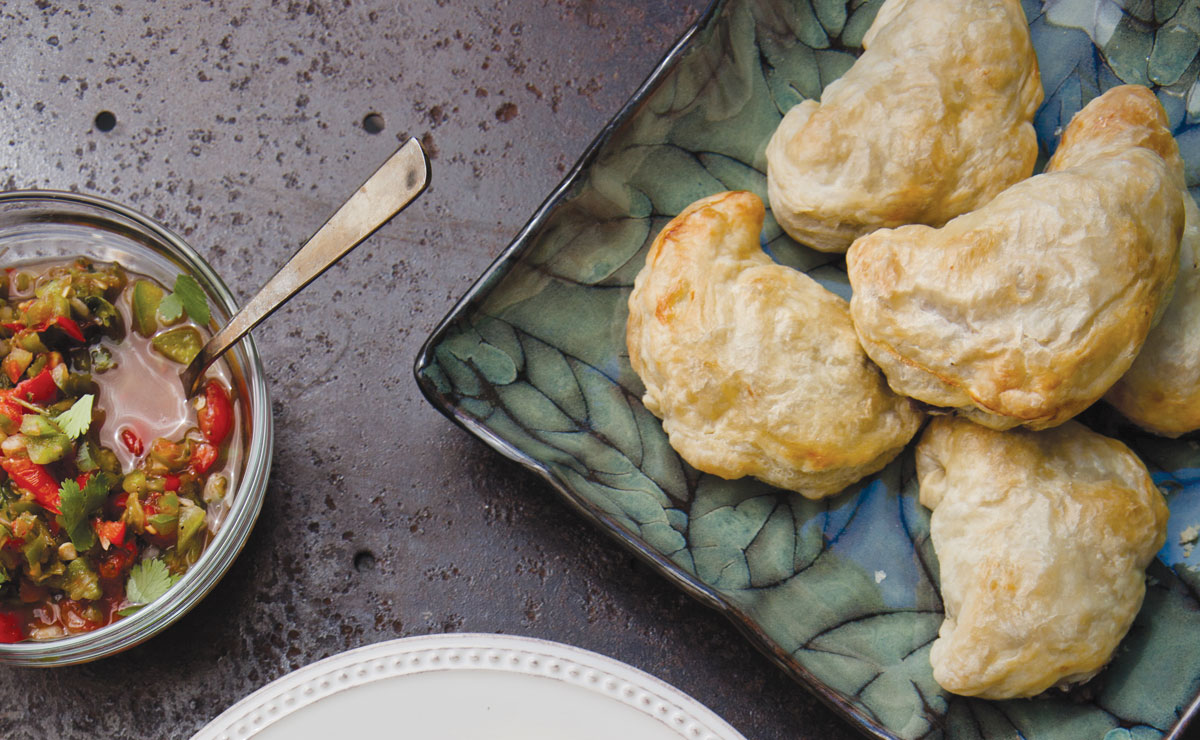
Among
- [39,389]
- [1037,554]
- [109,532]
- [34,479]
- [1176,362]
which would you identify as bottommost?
[1037,554]

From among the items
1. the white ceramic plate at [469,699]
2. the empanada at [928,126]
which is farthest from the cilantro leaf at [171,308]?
the empanada at [928,126]

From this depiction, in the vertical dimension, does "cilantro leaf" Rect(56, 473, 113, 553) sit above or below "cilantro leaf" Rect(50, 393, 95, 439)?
below

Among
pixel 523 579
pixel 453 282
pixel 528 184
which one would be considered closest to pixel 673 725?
pixel 523 579

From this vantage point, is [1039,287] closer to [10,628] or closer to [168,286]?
[168,286]

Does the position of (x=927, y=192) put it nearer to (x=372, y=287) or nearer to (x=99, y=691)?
(x=372, y=287)

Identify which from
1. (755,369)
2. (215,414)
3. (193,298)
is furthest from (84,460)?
(755,369)

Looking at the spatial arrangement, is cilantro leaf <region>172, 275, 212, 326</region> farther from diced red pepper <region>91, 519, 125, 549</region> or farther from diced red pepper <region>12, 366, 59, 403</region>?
diced red pepper <region>91, 519, 125, 549</region>

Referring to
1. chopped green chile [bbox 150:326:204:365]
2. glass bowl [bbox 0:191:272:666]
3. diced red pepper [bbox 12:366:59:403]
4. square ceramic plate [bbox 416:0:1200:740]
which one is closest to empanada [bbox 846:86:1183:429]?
square ceramic plate [bbox 416:0:1200:740]
